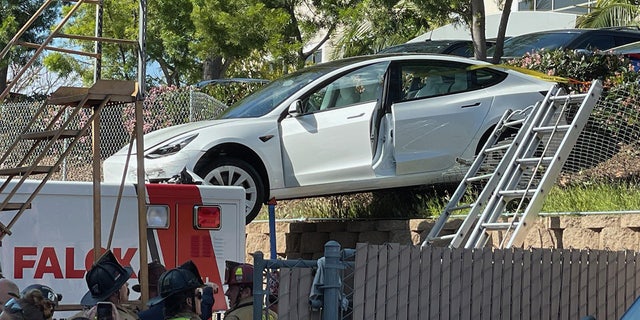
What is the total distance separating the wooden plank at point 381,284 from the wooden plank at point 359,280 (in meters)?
0.09

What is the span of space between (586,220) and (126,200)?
419cm

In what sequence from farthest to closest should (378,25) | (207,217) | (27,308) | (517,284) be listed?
(378,25), (207,217), (517,284), (27,308)

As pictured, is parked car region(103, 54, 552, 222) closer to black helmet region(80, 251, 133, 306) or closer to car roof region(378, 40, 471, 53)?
black helmet region(80, 251, 133, 306)

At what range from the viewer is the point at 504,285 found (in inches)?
249

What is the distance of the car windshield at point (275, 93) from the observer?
10.9 metres

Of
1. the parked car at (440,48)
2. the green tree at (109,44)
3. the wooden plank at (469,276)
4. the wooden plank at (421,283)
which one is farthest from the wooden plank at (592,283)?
the green tree at (109,44)

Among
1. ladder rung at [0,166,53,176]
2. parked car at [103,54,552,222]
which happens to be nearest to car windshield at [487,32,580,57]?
parked car at [103,54,552,222]

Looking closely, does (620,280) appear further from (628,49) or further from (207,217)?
(628,49)

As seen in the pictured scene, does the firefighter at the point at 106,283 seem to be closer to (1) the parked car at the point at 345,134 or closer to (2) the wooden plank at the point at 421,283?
(2) the wooden plank at the point at 421,283

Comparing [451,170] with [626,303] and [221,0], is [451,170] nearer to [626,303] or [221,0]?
[626,303]

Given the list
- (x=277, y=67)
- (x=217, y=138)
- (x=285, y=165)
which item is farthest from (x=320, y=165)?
(x=277, y=67)

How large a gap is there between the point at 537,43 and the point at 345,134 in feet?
18.5

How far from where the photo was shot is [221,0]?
72.6 feet

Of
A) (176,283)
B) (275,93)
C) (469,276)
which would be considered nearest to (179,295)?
(176,283)
